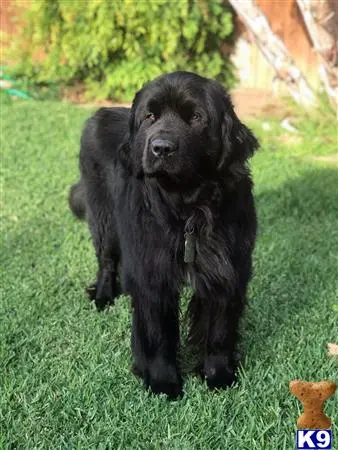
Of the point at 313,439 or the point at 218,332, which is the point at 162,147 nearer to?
the point at 218,332

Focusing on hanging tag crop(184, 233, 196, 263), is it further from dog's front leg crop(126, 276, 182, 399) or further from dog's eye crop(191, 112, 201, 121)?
dog's eye crop(191, 112, 201, 121)

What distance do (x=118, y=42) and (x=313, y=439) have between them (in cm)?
884

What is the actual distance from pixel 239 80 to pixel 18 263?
711 cm

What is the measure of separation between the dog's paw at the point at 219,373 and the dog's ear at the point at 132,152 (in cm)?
93

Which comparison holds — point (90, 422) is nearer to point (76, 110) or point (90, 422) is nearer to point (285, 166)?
point (285, 166)

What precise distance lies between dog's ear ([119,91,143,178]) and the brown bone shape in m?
1.35

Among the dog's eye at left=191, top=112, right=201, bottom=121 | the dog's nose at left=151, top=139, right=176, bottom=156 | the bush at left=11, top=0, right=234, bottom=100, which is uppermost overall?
the dog's eye at left=191, top=112, right=201, bottom=121

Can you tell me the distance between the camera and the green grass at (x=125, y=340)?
243cm

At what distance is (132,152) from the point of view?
8.65ft

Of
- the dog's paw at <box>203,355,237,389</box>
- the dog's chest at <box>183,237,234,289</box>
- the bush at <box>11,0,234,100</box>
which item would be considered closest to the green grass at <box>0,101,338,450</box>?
the dog's paw at <box>203,355,237,389</box>

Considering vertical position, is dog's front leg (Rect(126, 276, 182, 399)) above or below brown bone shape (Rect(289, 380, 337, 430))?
below

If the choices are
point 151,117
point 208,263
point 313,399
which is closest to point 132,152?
point 151,117

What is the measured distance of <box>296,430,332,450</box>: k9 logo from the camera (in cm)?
133

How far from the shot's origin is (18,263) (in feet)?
13.7
